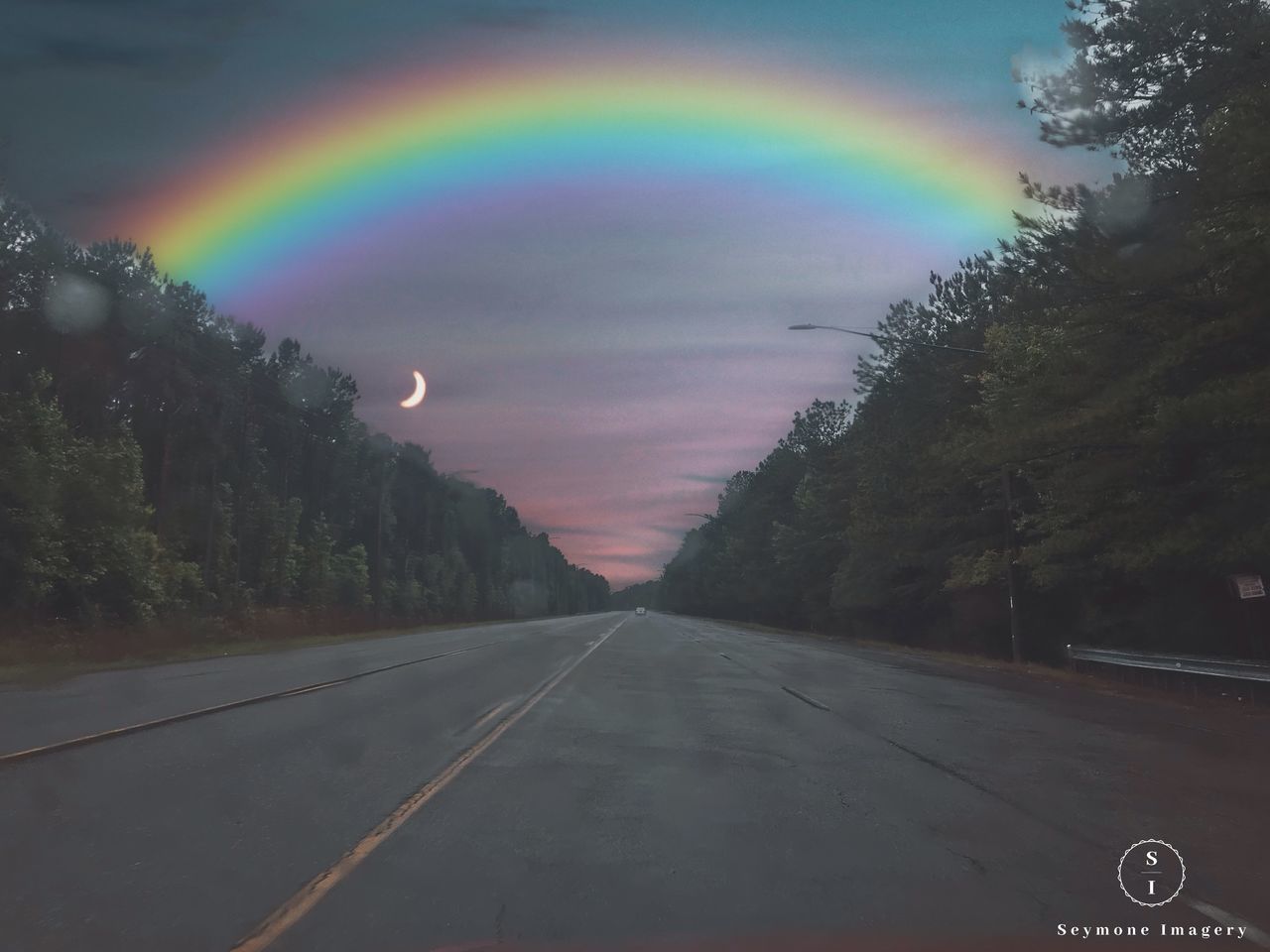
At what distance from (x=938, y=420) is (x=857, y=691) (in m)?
27.7

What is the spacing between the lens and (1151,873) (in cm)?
625

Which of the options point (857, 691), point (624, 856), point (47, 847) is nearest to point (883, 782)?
point (624, 856)

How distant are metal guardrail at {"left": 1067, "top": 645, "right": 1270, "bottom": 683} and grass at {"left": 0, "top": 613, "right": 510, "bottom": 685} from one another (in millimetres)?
22212

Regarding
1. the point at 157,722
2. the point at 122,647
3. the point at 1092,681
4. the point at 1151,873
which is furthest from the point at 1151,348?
the point at 122,647

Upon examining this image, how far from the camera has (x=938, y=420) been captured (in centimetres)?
4447

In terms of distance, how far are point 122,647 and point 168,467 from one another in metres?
33.5

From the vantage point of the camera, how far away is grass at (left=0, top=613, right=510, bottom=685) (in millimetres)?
24250

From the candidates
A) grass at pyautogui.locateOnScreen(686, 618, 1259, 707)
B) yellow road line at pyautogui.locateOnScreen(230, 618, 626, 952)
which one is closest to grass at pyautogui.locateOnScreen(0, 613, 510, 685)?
yellow road line at pyautogui.locateOnScreen(230, 618, 626, 952)

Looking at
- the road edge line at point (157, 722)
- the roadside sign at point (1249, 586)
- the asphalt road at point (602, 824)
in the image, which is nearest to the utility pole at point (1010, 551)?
the roadside sign at point (1249, 586)

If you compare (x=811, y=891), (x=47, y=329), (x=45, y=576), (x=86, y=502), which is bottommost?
(x=811, y=891)

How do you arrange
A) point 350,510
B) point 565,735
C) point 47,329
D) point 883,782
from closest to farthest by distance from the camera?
point 883,782
point 565,735
point 47,329
point 350,510

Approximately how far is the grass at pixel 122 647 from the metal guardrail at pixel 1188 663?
875 inches

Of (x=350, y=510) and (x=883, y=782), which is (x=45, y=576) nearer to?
(x=883, y=782)

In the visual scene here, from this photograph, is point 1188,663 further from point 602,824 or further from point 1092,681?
point 602,824
